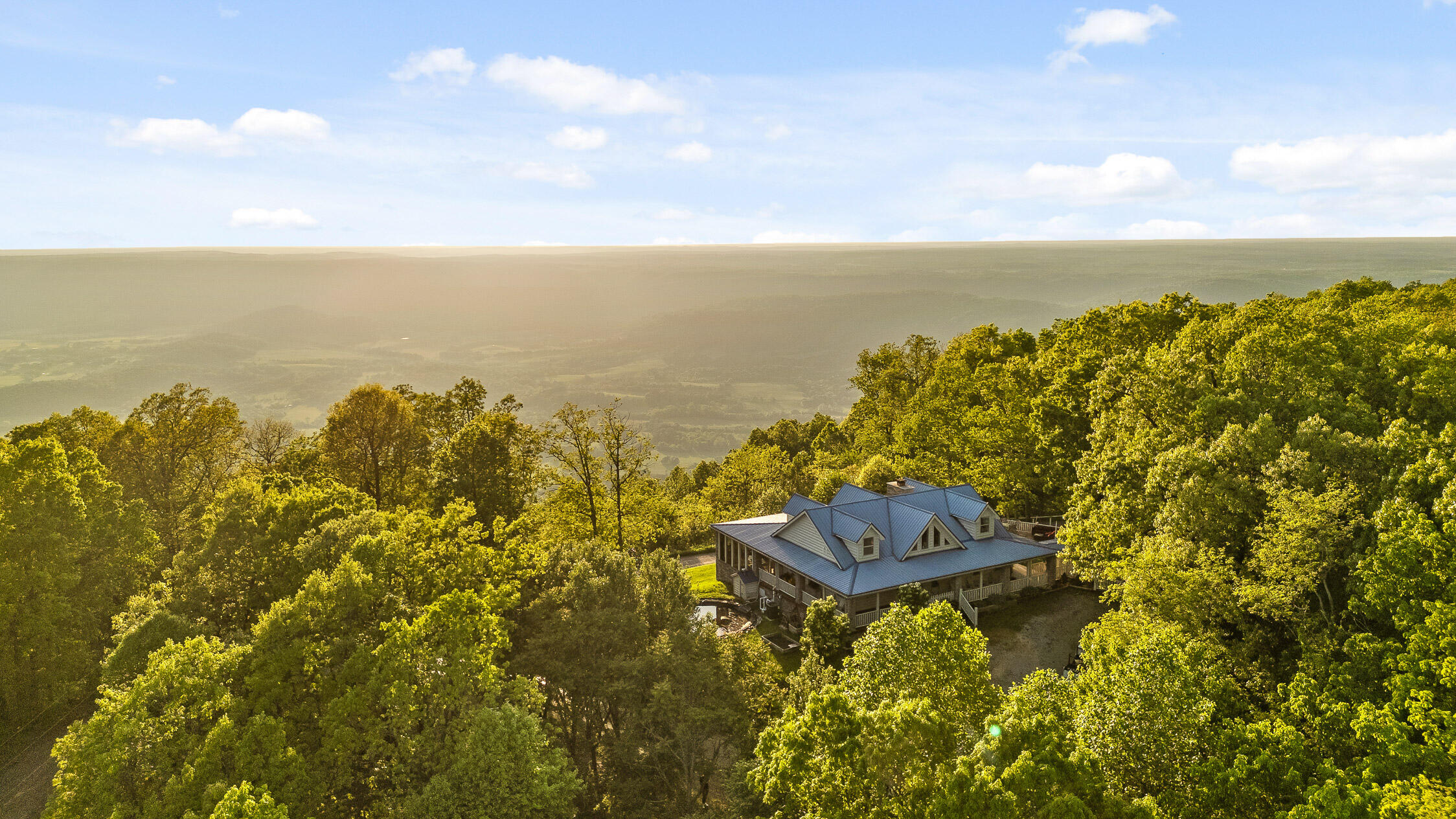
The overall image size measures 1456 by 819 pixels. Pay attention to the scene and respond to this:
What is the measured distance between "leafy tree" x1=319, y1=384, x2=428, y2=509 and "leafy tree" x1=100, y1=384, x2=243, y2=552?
5.57m

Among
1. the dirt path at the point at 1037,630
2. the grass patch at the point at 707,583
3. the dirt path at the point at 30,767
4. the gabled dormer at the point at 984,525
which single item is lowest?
the grass patch at the point at 707,583

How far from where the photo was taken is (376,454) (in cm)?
3741

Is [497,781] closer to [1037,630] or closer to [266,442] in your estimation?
[1037,630]

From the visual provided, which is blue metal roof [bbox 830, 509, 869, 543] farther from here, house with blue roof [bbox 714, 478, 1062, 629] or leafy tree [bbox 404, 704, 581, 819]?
leafy tree [bbox 404, 704, 581, 819]

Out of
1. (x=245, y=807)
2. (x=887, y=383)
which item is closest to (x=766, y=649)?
(x=245, y=807)

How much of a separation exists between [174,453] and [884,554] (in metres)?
35.8

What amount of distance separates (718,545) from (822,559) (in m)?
7.95

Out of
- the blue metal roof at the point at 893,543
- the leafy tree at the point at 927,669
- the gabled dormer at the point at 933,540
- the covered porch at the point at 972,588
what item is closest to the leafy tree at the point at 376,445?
the blue metal roof at the point at 893,543

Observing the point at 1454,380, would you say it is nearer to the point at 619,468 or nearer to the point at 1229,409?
the point at 1229,409

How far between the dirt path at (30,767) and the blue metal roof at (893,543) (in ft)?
88.0

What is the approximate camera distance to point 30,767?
935 inches

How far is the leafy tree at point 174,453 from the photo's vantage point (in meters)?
35.2

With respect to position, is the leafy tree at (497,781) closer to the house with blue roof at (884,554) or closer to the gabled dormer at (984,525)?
the house with blue roof at (884,554)

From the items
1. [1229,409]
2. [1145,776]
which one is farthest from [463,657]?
[1229,409]
